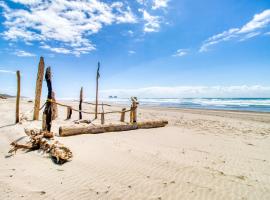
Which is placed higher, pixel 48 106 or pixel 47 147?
pixel 48 106

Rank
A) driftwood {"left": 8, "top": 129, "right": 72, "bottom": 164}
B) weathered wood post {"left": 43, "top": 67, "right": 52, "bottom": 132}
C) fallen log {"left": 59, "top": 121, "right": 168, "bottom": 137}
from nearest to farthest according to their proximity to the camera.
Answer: driftwood {"left": 8, "top": 129, "right": 72, "bottom": 164} < weathered wood post {"left": 43, "top": 67, "right": 52, "bottom": 132} < fallen log {"left": 59, "top": 121, "right": 168, "bottom": 137}

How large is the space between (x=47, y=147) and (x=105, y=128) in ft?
12.5

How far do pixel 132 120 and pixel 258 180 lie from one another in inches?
313

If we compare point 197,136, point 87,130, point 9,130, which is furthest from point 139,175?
point 9,130

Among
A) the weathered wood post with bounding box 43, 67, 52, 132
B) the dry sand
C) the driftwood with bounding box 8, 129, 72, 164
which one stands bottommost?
the dry sand

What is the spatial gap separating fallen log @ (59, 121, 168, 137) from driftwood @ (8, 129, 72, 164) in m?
1.26

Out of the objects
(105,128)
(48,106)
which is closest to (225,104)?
(105,128)

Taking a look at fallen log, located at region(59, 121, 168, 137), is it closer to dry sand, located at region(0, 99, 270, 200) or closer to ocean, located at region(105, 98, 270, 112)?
dry sand, located at region(0, 99, 270, 200)

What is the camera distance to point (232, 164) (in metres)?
6.38

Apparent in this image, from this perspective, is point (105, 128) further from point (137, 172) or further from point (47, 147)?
point (137, 172)

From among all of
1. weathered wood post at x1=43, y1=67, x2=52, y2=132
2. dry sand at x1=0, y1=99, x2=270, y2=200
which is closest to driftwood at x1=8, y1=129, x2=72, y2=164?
dry sand at x1=0, y1=99, x2=270, y2=200

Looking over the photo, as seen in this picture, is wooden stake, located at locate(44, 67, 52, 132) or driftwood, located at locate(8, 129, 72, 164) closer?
driftwood, located at locate(8, 129, 72, 164)

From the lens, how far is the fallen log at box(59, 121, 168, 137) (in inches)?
348

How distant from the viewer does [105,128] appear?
10266 millimetres
